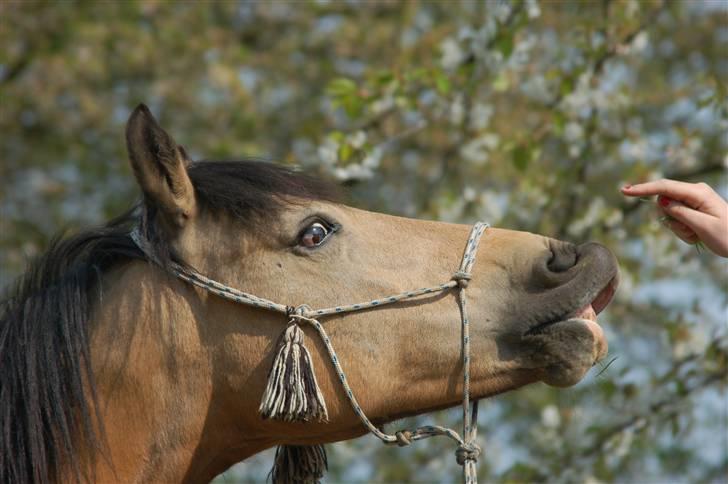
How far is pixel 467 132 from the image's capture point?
5.18 meters

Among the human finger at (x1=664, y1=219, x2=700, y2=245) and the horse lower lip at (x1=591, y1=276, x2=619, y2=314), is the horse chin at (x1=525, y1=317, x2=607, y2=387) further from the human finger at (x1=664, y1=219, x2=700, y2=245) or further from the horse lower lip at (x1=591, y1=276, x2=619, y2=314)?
the human finger at (x1=664, y1=219, x2=700, y2=245)

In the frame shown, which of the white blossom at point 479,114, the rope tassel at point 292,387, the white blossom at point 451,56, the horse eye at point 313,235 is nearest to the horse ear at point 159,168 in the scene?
the horse eye at point 313,235

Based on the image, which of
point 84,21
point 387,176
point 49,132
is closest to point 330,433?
point 387,176

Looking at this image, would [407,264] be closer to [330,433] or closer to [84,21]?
[330,433]

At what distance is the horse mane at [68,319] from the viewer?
2525 millimetres

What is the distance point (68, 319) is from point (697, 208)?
175 centimetres

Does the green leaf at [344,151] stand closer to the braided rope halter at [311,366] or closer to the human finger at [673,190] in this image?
the braided rope halter at [311,366]

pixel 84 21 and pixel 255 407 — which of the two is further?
pixel 84 21

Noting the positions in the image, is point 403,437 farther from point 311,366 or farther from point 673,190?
point 673,190

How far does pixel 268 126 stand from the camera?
789 centimetres

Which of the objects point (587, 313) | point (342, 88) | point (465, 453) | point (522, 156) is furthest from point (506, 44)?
point (465, 453)

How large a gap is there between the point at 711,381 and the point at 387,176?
3660 mm

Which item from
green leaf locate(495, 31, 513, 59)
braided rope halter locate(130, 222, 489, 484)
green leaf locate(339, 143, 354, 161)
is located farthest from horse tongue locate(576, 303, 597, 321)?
green leaf locate(495, 31, 513, 59)

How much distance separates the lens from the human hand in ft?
7.88
